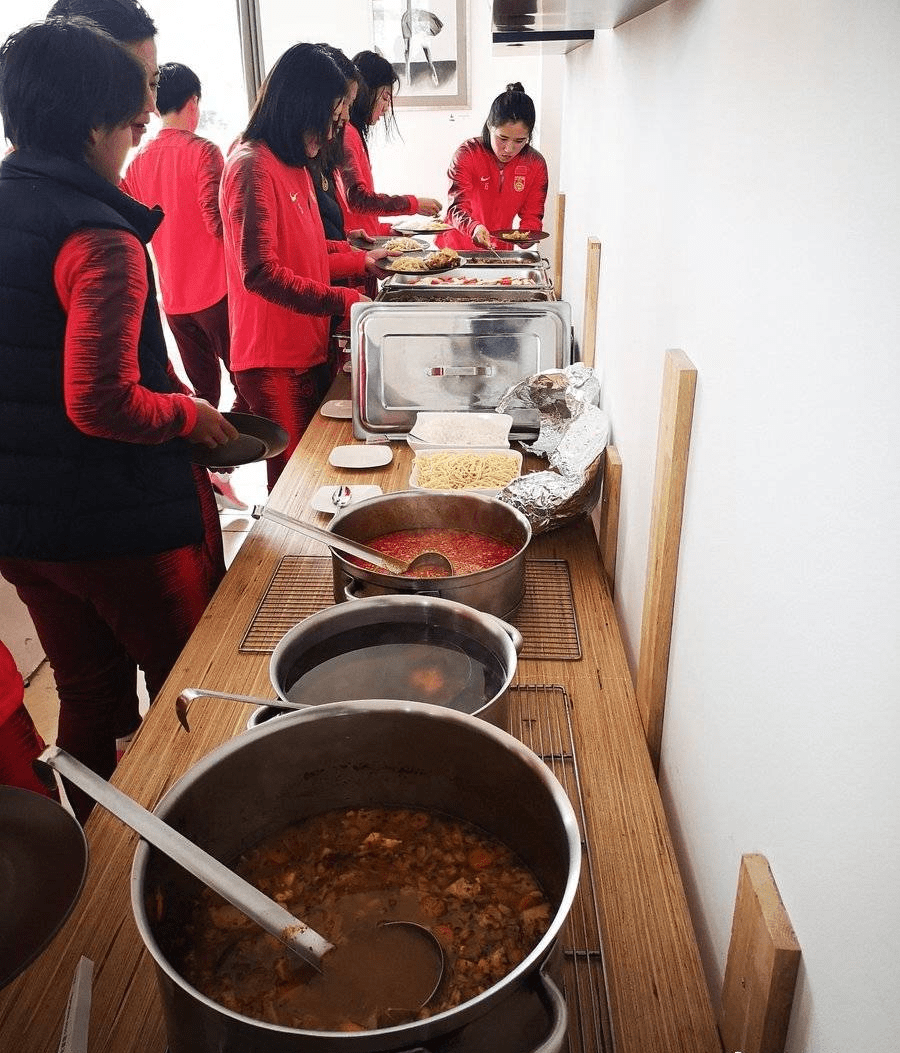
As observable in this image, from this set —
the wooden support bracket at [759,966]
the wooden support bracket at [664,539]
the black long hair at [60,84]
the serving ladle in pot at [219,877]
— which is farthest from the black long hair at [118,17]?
the wooden support bracket at [759,966]

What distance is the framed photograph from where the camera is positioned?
15.0ft

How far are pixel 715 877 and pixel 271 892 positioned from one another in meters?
0.42

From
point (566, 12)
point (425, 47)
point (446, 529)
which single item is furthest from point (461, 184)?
point (446, 529)

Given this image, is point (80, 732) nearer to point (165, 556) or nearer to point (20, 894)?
point (165, 556)

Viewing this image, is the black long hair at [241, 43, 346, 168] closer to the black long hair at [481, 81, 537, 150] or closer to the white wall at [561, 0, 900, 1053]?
the white wall at [561, 0, 900, 1053]

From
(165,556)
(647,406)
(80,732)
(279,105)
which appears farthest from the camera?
(279,105)

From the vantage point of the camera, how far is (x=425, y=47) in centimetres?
468

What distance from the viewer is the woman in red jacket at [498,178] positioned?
11.1ft

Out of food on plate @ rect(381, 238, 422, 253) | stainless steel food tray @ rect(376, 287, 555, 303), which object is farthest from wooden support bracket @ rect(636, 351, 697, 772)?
food on plate @ rect(381, 238, 422, 253)

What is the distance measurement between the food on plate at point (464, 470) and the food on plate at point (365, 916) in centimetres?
87

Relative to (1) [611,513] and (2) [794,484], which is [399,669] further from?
(1) [611,513]

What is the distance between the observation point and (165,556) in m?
1.47

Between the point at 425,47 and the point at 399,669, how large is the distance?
15.5 feet

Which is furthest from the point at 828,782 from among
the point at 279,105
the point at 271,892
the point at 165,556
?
the point at 279,105
